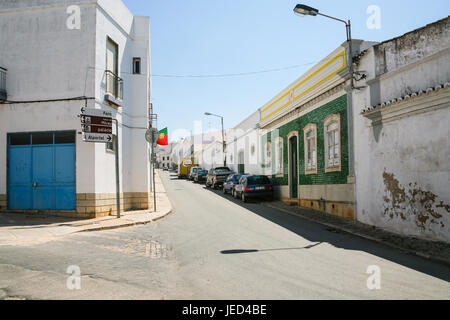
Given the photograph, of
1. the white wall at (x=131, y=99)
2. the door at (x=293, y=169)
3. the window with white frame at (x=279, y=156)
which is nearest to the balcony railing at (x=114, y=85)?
the white wall at (x=131, y=99)

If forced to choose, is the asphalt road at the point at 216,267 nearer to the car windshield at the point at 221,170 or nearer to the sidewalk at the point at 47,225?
the sidewalk at the point at 47,225

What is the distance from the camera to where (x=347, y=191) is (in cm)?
1259

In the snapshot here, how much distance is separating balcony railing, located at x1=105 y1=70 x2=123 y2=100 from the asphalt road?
6.04 m

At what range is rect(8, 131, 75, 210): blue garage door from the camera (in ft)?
40.3

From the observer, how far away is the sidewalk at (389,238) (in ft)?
23.6

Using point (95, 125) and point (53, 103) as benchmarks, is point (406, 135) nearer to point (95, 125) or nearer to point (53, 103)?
point (95, 125)

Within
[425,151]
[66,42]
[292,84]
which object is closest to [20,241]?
[66,42]

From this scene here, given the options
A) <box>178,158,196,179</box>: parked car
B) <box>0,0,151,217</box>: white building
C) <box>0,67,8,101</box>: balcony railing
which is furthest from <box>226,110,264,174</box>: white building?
<box>0,67,8,101</box>: balcony railing

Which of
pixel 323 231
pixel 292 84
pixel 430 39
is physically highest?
pixel 292 84

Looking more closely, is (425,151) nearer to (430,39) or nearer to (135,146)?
(430,39)

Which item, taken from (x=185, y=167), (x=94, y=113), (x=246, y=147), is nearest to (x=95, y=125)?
(x=94, y=113)

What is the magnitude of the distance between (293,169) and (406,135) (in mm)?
9492

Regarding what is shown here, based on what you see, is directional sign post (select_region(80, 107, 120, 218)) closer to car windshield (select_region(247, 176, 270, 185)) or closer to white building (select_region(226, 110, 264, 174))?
car windshield (select_region(247, 176, 270, 185))

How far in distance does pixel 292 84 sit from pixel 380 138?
9.04m
